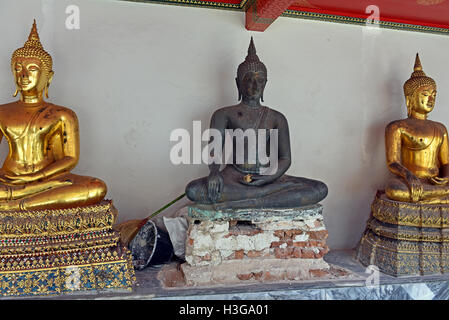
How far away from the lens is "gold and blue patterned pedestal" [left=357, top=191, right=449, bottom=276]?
304 centimetres

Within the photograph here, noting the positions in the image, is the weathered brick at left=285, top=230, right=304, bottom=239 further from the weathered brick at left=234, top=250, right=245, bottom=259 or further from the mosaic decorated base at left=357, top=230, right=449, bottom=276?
the mosaic decorated base at left=357, top=230, right=449, bottom=276

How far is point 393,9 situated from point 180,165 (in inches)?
105

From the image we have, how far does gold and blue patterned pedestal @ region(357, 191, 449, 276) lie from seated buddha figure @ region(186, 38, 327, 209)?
25.9 inches

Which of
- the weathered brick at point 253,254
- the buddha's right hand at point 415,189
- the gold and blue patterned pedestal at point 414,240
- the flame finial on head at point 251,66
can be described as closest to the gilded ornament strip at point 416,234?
the gold and blue patterned pedestal at point 414,240

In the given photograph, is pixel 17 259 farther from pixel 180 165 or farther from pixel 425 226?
pixel 425 226

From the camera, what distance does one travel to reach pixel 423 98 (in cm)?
369

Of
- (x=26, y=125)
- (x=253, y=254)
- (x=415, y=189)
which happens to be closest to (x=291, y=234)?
(x=253, y=254)

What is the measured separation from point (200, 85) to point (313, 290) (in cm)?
215

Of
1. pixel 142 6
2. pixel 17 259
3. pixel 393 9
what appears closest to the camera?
pixel 17 259

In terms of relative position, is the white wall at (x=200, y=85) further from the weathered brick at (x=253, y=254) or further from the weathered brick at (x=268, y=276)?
the weathered brick at (x=268, y=276)

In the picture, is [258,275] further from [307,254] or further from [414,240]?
[414,240]

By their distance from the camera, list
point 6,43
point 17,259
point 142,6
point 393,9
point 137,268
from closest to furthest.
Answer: point 17,259
point 137,268
point 6,43
point 142,6
point 393,9
